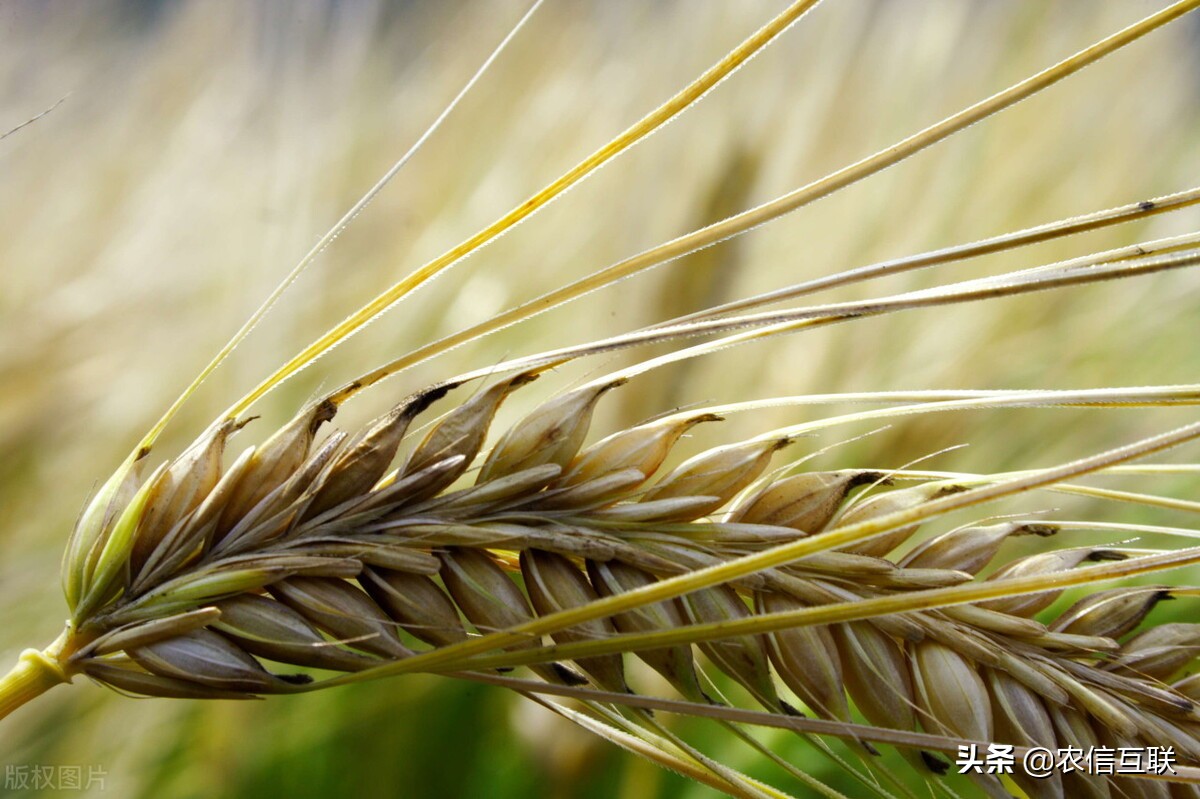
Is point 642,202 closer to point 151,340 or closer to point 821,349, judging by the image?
point 821,349

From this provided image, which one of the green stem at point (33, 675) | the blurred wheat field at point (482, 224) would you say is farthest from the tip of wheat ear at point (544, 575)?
the blurred wheat field at point (482, 224)

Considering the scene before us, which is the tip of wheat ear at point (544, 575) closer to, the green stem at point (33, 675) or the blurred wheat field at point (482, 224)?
the green stem at point (33, 675)

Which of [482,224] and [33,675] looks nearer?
[33,675]

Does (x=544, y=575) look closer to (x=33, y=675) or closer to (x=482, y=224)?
(x=33, y=675)

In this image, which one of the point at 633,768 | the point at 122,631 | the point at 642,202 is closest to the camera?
the point at 122,631

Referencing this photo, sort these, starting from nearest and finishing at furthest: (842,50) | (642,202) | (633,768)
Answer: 1. (633,768)
2. (642,202)
3. (842,50)

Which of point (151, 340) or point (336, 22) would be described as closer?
point (151, 340)

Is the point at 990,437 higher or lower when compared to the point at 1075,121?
lower

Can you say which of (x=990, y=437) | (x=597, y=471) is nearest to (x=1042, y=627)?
(x=597, y=471)

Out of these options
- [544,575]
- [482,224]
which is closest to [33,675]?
[544,575]
